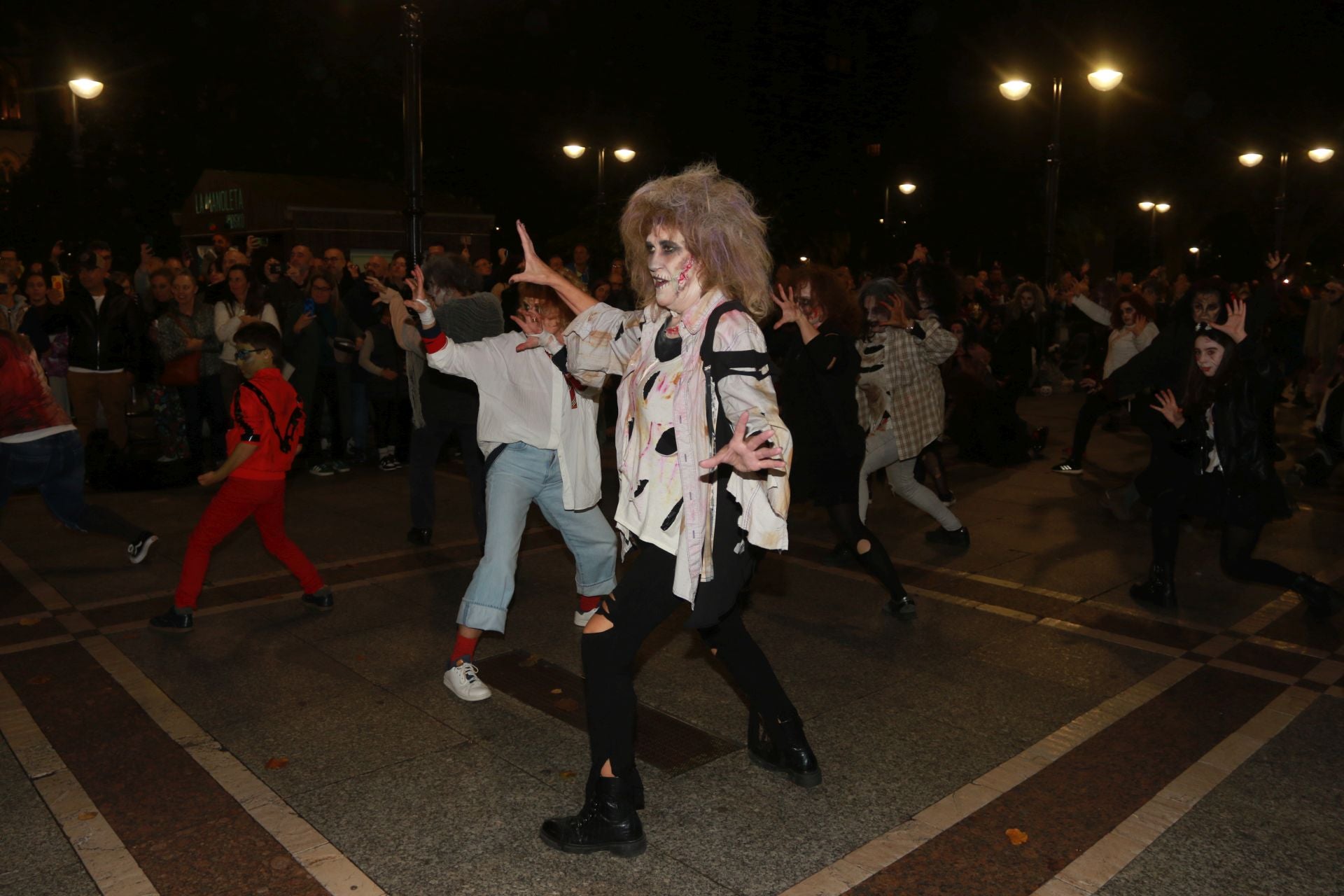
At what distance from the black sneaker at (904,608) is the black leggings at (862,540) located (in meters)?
0.09

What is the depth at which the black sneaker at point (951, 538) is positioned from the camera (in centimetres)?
771

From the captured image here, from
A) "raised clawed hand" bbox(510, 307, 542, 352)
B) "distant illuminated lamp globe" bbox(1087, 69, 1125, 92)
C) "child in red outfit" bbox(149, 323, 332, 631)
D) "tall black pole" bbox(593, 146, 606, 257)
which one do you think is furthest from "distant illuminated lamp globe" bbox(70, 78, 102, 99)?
"raised clawed hand" bbox(510, 307, 542, 352)

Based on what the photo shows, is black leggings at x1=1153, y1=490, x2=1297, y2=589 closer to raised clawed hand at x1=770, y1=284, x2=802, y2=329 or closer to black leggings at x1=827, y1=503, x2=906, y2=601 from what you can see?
black leggings at x1=827, y1=503, x2=906, y2=601

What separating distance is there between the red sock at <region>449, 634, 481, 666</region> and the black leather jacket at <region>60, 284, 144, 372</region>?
7.30 metres

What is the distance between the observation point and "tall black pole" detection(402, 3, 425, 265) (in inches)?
379

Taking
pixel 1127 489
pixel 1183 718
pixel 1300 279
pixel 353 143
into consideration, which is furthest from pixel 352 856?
pixel 353 143

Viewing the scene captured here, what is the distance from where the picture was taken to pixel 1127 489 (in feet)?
27.9

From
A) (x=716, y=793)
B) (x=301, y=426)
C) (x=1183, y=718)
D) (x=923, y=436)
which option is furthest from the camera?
(x=923, y=436)

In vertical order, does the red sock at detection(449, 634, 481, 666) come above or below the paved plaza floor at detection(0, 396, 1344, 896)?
above

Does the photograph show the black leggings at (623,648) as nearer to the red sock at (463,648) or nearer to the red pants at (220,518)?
the red sock at (463,648)

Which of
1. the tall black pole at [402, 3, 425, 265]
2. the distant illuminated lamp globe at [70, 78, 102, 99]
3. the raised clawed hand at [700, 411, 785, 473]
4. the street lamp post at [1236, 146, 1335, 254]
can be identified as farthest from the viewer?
the street lamp post at [1236, 146, 1335, 254]

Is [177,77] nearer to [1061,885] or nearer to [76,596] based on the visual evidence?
[76,596]

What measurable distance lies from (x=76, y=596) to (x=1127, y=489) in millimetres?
7256

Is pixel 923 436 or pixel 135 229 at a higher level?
pixel 135 229
